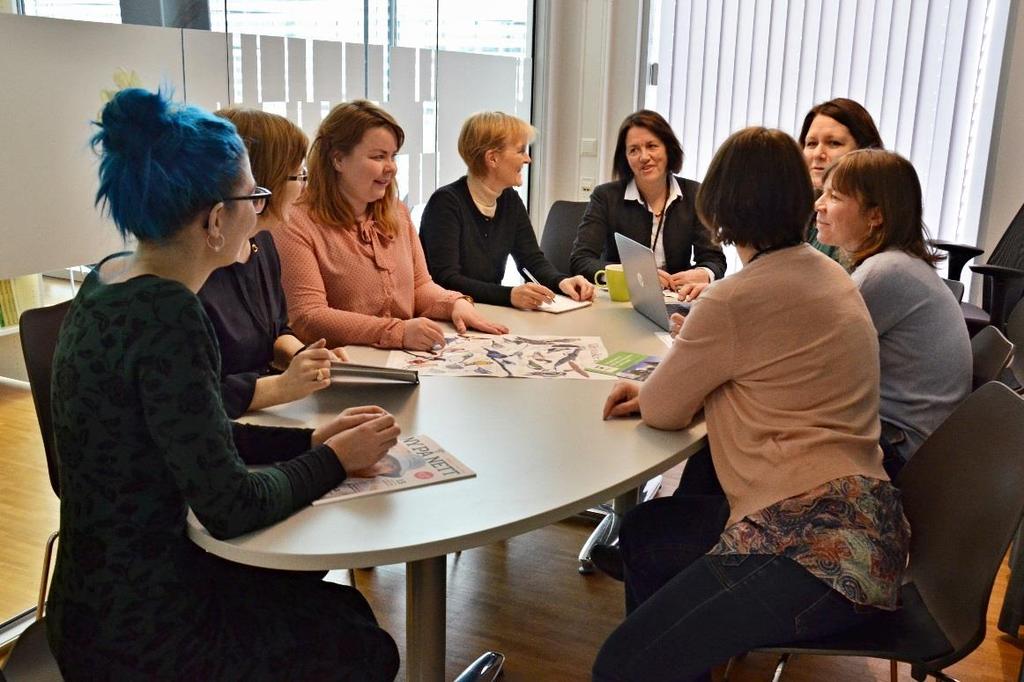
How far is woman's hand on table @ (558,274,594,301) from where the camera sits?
2.81m

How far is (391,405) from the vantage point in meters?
1.78

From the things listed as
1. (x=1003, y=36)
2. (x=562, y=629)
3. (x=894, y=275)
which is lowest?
(x=562, y=629)

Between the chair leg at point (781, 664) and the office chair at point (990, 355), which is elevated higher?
the office chair at point (990, 355)

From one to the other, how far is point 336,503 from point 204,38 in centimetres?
174

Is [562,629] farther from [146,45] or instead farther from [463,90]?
[463,90]

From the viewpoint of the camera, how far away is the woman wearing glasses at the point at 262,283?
1.90 meters

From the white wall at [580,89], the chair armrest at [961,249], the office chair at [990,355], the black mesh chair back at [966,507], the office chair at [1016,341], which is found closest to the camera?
the black mesh chair back at [966,507]

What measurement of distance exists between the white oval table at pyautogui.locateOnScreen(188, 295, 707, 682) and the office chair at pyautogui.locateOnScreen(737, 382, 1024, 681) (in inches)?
16.6

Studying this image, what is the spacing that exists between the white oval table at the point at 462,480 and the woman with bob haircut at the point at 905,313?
54 centimetres

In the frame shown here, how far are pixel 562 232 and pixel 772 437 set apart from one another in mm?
2293

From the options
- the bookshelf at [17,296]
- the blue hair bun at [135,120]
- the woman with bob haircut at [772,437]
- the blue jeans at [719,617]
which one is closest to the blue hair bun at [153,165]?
the blue hair bun at [135,120]

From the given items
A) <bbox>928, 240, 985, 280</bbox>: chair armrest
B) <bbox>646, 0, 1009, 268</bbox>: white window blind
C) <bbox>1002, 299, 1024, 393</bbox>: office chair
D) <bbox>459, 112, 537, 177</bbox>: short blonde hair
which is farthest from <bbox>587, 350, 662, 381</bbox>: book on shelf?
<bbox>646, 0, 1009, 268</bbox>: white window blind

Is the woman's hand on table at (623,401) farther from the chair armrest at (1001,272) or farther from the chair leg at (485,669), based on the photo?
the chair armrest at (1001,272)

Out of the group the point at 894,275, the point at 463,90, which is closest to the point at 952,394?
the point at 894,275
